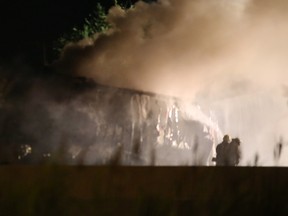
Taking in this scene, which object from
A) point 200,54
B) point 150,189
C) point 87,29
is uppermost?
point 87,29

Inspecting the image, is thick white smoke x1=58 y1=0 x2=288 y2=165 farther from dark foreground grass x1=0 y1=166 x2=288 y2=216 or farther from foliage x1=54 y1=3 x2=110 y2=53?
dark foreground grass x1=0 y1=166 x2=288 y2=216

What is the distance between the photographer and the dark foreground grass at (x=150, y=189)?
238 cm

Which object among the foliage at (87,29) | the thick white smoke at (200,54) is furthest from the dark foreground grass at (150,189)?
the foliage at (87,29)

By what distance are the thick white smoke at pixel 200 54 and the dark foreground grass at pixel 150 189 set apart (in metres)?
8.16

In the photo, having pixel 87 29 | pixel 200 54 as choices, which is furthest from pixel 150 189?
pixel 87 29

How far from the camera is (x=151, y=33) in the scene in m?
12.1

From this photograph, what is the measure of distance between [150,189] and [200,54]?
907cm

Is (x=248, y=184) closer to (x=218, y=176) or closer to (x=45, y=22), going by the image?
(x=218, y=176)

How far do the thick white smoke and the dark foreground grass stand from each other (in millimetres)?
8162

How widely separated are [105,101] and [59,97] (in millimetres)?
766

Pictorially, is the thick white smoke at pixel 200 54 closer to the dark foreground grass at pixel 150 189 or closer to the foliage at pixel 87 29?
the foliage at pixel 87 29

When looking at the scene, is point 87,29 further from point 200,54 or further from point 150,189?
point 150,189

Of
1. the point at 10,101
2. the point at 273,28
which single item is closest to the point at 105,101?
the point at 10,101

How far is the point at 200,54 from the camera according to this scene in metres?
11.6
